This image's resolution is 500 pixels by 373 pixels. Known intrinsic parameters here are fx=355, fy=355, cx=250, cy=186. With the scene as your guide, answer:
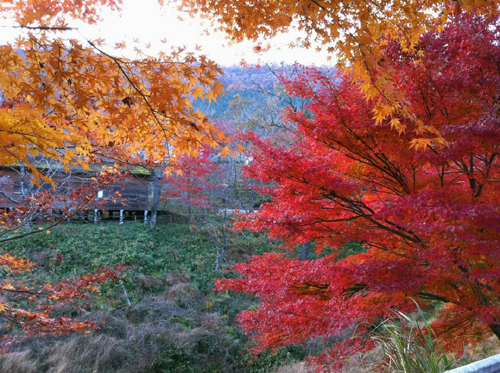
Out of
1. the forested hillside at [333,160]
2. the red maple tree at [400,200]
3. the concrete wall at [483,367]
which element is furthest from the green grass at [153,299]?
the concrete wall at [483,367]

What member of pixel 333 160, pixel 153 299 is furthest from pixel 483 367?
pixel 153 299

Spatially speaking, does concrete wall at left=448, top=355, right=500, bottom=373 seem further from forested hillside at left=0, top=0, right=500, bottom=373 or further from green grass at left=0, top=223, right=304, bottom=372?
green grass at left=0, top=223, right=304, bottom=372

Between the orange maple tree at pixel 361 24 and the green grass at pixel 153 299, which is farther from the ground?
the orange maple tree at pixel 361 24

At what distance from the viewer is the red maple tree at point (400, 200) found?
3.90 metres

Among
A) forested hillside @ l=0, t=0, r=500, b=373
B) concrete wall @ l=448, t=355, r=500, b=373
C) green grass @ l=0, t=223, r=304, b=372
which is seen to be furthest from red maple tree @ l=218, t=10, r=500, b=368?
green grass @ l=0, t=223, r=304, b=372

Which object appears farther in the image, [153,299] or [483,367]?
[153,299]

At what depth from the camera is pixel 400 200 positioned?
4.34 m

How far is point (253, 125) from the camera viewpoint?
52.1 feet

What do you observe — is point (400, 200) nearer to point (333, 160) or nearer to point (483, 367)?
point (333, 160)

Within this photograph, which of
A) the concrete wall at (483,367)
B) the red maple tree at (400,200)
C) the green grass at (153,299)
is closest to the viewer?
the concrete wall at (483,367)

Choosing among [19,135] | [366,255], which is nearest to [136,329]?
[366,255]

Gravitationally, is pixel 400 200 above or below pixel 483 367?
above

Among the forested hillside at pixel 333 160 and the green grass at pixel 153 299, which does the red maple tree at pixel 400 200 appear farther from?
the green grass at pixel 153 299

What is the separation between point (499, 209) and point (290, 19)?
2956mm
